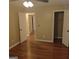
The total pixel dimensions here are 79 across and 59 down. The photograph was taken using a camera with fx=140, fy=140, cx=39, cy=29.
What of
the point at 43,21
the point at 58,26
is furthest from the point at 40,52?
the point at 58,26

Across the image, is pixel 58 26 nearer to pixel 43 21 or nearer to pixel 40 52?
pixel 43 21

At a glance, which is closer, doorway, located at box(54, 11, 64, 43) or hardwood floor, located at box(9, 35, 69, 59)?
hardwood floor, located at box(9, 35, 69, 59)

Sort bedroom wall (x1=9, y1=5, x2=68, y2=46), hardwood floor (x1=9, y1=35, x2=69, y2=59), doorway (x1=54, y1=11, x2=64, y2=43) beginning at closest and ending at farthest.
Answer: hardwood floor (x1=9, y1=35, x2=69, y2=59) < bedroom wall (x1=9, y1=5, x2=68, y2=46) < doorway (x1=54, y1=11, x2=64, y2=43)

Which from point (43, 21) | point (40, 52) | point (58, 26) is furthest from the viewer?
point (58, 26)

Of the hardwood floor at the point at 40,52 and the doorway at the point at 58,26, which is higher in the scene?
the doorway at the point at 58,26

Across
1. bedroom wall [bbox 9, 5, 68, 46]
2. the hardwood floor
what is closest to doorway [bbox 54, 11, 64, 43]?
bedroom wall [bbox 9, 5, 68, 46]

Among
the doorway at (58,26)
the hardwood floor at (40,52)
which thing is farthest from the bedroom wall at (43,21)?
the hardwood floor at (40,52)

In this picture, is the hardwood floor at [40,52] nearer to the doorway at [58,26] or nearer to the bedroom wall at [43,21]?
the bedroom wall at [43,21]

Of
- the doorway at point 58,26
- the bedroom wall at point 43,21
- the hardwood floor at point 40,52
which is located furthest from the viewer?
the doorway at point 58,26

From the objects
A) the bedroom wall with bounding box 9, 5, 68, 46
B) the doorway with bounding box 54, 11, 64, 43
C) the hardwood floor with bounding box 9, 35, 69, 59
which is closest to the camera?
the hardwood floor with bounding box 9, 35, 69, 59

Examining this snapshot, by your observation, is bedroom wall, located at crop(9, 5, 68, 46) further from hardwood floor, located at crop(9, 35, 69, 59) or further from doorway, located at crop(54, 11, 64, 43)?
hardwood floor, located at crop(9, 35, 69, 59)
